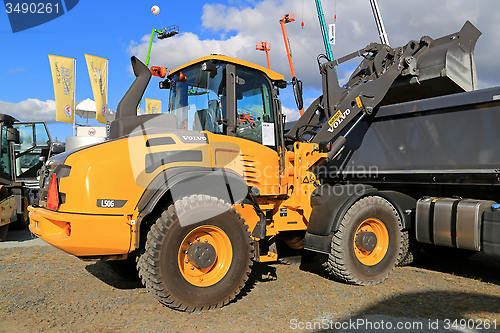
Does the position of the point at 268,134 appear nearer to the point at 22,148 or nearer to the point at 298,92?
the point at 298,92

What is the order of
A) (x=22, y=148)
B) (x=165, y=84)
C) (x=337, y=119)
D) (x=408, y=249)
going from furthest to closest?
1. (x=22, y=148)
2. (x=408, y=249)
3. (x=337, y=119)
4. (x=165, y=84)

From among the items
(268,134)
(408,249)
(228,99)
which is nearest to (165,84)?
(228,99)

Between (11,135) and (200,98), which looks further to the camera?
(11,135)

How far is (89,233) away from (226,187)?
1.48 metres

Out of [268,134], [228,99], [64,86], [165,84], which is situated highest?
[64,86]

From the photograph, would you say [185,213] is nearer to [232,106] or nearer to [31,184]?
[232,106]

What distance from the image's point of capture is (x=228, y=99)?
14.3 ft

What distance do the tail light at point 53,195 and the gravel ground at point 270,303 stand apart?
1112mm

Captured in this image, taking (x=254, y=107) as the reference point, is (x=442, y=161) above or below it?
below

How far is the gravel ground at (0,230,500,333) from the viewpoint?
11.6 ft

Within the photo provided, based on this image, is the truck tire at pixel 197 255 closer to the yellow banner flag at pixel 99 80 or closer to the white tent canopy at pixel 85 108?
the yellow banner flag at pixel 99 80

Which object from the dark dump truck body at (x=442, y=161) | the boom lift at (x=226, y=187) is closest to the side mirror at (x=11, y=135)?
the boom lift at (x=226, y=187)

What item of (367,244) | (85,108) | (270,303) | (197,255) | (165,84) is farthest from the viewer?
(85,108)

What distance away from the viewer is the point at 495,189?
15.6ft
